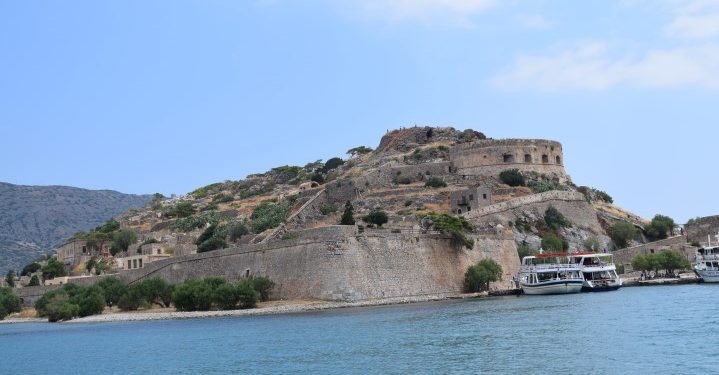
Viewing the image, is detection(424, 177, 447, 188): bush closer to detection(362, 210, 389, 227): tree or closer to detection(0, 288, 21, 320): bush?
detection(362, 210, 389, 227): tree

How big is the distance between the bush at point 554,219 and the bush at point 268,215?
14725mm

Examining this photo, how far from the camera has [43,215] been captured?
151500 mm

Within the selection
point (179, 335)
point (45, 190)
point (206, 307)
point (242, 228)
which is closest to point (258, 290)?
point (206, 307)

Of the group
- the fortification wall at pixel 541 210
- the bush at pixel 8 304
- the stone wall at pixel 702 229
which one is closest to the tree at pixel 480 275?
the fortification wall at pixel 541 210

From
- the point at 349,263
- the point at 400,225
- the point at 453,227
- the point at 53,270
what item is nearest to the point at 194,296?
the point at 349,263

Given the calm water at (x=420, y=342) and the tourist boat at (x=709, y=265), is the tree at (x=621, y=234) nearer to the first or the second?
the tourist boat at (x=709, y=265)

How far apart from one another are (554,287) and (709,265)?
8.38 m

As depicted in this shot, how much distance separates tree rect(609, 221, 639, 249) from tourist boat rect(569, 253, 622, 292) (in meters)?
8.67

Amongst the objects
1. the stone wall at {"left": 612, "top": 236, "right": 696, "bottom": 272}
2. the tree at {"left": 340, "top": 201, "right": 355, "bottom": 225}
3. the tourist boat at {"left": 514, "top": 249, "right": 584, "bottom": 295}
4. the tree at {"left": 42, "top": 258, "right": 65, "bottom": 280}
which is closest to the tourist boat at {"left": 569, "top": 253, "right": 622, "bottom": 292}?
→ the tourist boat at {"left": 514, "top": 249, "right": 584, "bottom": 295}

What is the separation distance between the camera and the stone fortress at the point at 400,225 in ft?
132

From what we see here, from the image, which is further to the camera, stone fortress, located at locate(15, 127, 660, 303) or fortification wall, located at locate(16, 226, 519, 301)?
stone fortress, located at locate(15, 127, 660, 303)

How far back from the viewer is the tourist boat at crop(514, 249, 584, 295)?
44.7 metres

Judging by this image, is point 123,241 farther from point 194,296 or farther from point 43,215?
point 43,215

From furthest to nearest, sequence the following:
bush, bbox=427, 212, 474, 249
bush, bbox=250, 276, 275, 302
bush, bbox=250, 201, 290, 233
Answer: bush, bbox=250, 201, 290, 233
bush, bbox=427, 212, 474, 249
bush, bbox=250, 276, 275, 302
